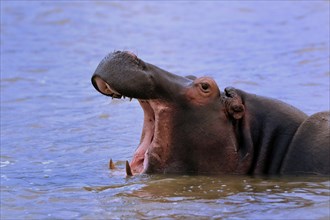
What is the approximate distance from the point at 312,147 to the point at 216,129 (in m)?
0.66

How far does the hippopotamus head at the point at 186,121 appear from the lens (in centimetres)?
716

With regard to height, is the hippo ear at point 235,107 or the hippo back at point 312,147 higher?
the hippo ear at point 235,107

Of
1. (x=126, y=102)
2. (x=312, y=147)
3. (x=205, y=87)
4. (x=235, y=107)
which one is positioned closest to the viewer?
(x=312, y=147)

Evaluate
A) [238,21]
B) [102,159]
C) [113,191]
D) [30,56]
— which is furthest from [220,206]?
[238,21]

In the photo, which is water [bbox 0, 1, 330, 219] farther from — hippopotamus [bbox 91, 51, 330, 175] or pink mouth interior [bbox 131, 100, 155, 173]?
A: pink mouth interior [bbox 131, 100, 155, 173]

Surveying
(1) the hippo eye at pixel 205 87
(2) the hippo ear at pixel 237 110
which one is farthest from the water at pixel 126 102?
(1) the hippo eye at pixel 205 87

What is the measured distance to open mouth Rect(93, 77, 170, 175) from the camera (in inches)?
283

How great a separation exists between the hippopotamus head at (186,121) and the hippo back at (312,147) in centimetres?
41

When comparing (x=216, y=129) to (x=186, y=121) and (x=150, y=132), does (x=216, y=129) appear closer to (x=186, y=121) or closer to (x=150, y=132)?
(x=186, y=121)

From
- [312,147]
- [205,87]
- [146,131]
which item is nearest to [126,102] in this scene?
[146,131]

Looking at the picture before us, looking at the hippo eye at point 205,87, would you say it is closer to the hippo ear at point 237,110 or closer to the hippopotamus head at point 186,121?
the hippopotamus head at point 186,121

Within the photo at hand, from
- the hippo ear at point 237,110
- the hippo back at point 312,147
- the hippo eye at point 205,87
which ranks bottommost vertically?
the hippo back at point 312,147

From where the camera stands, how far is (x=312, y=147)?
7039 millimetres

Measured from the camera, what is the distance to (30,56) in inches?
583
